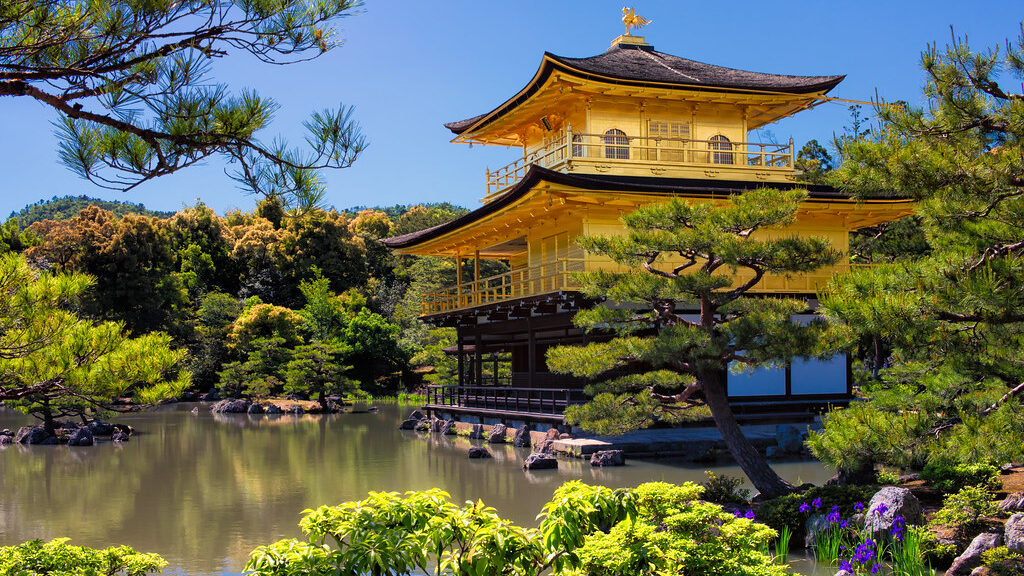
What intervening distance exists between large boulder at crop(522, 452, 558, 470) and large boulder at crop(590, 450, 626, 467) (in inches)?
26.9

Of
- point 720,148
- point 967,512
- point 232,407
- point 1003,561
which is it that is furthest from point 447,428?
point 1003,561

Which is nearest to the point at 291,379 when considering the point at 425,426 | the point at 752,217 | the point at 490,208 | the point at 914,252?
the point at 425,426

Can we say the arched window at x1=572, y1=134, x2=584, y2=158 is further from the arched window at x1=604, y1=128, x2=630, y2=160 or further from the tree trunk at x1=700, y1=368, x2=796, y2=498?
the tree trunk at x1=700, y1=368, x2=796, y2=498

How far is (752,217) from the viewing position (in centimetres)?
982

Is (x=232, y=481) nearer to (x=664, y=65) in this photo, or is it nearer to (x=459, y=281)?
(x=459, y=281)

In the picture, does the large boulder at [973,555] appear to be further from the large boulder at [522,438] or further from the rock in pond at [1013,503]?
the large boulder at [522,438]

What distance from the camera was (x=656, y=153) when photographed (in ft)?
64.6

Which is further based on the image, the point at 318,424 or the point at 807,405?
the point at 318,424

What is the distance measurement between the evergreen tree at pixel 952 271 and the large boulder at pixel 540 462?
8109 mm

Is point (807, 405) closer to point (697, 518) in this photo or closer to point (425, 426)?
point (425, 426)

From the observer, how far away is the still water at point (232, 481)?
31.5 ft

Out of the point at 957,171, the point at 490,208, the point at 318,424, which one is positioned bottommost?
the point at 318,424

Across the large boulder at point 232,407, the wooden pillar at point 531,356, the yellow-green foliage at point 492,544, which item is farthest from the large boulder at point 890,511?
the large boulder at point 232,407

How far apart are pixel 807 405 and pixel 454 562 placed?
49.5 ft
